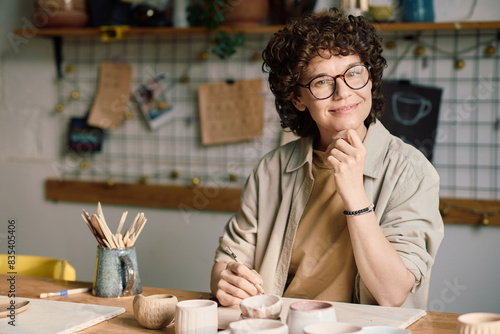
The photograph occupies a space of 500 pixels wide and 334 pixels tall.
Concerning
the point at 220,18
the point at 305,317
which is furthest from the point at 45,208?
the point at 305,317

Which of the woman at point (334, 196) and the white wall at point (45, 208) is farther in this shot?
the white wall at point (45, 208)

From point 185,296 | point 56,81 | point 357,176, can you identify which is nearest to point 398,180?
point 357,176

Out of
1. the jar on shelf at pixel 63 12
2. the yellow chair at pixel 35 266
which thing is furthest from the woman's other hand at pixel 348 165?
the jar on shelf at pixel 63 12

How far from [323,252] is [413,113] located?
98cm

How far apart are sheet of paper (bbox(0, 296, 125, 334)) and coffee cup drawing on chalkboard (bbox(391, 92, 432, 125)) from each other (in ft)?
4.67

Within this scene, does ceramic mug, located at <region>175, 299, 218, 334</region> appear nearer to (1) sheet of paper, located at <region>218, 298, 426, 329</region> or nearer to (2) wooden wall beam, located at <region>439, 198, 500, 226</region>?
(1) sheet of paper, located at <region>218, 298, 426, 329</region>

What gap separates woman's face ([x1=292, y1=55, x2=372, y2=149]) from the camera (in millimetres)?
1481

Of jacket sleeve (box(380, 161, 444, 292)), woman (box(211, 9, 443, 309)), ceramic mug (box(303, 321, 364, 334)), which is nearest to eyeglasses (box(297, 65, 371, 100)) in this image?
woman (box(211, 9, 443, 309))

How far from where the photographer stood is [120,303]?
4.50 feet

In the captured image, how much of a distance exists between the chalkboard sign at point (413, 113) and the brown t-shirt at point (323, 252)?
80 centimetres

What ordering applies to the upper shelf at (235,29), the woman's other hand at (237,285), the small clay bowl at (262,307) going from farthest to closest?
the upper shelf at (235,29), the woman's other hand at (237,285), the small clay bowl at (262,307)

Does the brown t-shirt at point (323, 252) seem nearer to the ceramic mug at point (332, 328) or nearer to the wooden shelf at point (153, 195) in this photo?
the ceramic mug at point (332, 328)

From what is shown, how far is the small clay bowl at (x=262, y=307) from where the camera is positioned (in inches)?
39.4

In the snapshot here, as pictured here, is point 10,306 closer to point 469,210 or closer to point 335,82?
point 335,82
